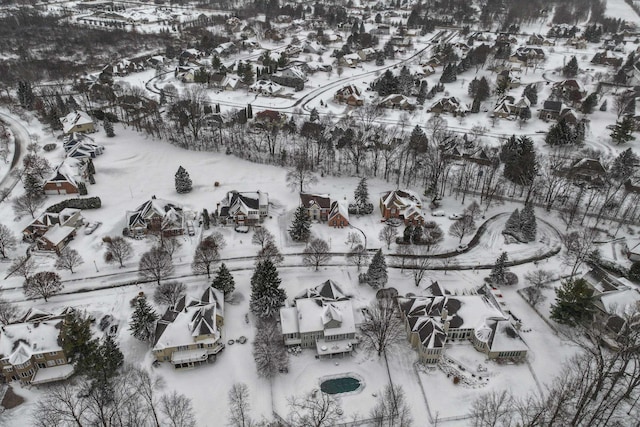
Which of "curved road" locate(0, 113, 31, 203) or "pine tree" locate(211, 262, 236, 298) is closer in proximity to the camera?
"pine tree" locate(211, 262, 236, 298)

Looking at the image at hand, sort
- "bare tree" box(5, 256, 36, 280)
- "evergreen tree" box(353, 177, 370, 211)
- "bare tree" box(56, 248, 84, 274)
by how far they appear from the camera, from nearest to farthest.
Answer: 1. "bare tree" box(5, 256, 36, 280)
2. "bare tree" box(56, 248, 84, 274)
3. "evergreen tree" box(353, 177, 370, 211)

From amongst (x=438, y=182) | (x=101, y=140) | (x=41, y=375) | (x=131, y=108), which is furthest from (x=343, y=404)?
(x=131, y=108)

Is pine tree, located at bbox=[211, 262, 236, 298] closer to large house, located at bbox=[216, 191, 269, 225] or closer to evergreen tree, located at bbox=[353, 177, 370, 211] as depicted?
large house, located at bbox=[216, 191, 269, 225]

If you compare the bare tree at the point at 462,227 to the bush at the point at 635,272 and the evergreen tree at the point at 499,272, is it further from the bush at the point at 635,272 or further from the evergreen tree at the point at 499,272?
the bush at the point at 635,272

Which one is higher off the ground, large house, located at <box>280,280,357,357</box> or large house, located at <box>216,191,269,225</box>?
large house, located at <box>216,191,269,225</box>

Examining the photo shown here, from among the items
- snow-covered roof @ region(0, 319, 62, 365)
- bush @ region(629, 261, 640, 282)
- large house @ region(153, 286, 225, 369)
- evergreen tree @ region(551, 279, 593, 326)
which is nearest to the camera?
snow-covered roof @ region(0, 319, 62, 365)

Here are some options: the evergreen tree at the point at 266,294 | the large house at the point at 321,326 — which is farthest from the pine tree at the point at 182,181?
the large house at the point at 321,326

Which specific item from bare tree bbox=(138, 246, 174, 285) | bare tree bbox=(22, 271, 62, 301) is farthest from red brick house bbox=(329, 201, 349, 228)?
bare tree bbox=(22, 271, 62, 301)
